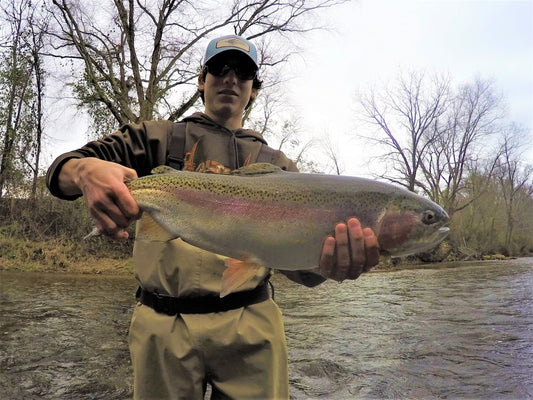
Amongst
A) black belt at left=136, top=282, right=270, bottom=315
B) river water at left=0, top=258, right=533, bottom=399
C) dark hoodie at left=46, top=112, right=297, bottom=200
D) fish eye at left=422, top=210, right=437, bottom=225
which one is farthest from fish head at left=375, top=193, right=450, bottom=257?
river water at left=0, top=258, right=533, bottom=399

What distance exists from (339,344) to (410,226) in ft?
15.6

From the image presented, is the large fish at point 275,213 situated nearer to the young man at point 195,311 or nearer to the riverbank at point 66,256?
the young man at point 195,311

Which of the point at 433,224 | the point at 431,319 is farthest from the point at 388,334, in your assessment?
the point at 433,224

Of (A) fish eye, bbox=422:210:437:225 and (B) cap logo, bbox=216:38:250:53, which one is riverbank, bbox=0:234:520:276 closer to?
(B) cap logo, bbox=216:38:250:53

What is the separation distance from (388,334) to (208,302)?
563 centimetres

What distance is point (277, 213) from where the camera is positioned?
6.08 ft

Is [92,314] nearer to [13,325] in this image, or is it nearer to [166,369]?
[13,325]

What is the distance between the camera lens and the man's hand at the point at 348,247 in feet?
6.04

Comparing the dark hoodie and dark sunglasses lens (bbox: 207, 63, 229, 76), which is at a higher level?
dark sunglasses lens (bbox: 207, 63, 229, 76)

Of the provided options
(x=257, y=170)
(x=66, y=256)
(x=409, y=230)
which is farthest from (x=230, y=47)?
(x=66, y=256)

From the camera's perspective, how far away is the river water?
14.5 feet

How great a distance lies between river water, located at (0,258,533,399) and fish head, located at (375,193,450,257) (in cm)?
292

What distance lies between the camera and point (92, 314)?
25.7ft

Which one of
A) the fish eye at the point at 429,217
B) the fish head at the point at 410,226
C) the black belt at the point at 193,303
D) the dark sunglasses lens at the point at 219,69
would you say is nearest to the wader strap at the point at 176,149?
the dark sunglasses lens at the point at 219,69
